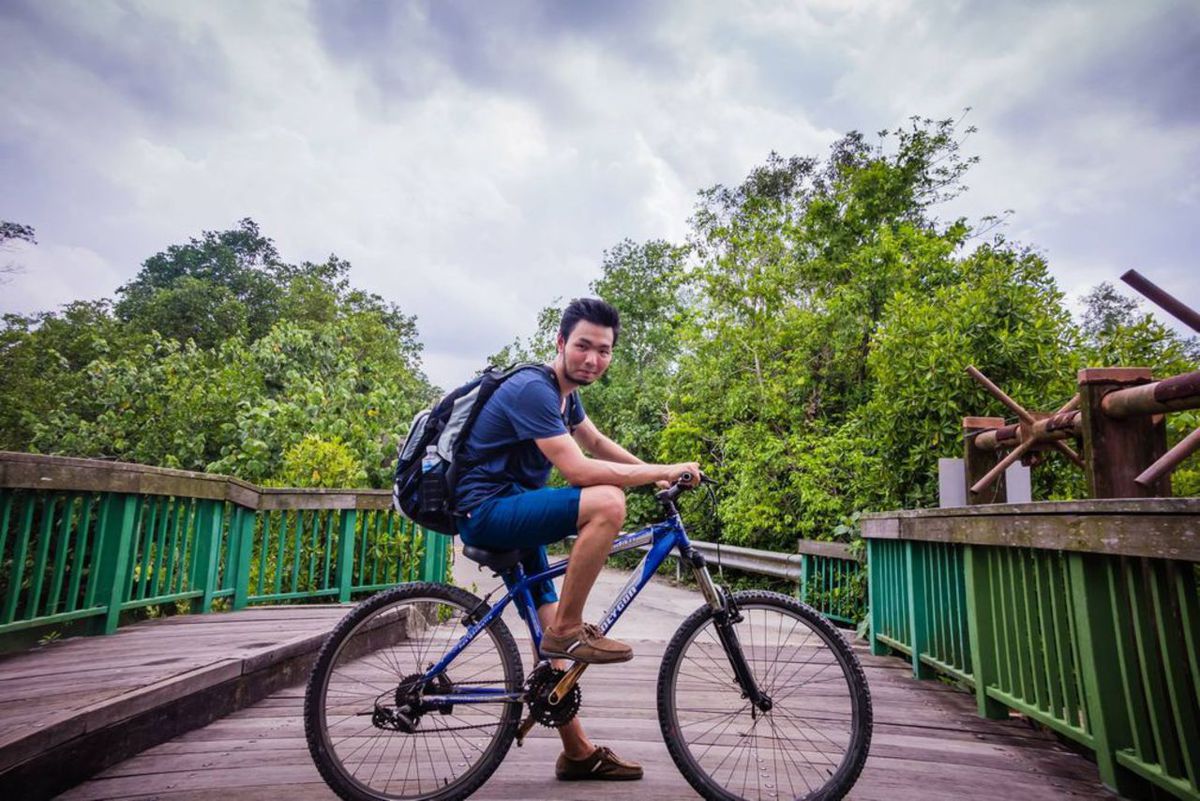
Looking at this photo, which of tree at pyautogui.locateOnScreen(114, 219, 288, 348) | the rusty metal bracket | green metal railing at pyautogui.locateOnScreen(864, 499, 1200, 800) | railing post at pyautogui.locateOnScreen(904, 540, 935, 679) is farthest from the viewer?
tree at pyautogui.locateOnScreen(114, 219, 288, 348)

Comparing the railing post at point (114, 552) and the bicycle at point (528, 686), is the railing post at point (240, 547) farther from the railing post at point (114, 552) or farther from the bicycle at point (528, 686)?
the bicycle at point (528, 686)

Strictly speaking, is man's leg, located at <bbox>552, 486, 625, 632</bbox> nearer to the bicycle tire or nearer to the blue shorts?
the blue shorts

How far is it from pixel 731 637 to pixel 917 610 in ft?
7.76

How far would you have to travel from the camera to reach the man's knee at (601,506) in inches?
71.2

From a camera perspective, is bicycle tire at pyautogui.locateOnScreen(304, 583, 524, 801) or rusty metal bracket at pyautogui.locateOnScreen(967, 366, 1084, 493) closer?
bicycle tire at pyautogui.locateOnScreen(304, 583, 524, 801)

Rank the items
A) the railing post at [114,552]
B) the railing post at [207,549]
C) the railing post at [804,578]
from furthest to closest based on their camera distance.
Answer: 1. the railing post at [804,578]
2. the railing post at [207,549]
3. the railing post at [114,552]

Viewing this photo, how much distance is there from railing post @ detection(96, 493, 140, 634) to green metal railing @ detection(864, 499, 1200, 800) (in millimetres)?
4725

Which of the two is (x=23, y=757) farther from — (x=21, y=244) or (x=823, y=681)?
(x=21, y=244)

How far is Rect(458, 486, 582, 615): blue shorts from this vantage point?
5.98 feet

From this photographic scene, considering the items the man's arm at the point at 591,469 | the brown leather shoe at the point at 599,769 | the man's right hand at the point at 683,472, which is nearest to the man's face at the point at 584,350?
the man's arm at the point at 591,469

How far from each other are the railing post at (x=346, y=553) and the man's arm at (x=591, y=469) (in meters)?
4.21

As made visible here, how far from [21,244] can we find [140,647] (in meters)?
27.7

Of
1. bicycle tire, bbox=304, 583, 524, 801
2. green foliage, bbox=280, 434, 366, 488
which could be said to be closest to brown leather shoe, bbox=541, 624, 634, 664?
bicycle tire, bbox=304, 583, 524, 801

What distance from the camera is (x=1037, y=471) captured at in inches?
171
